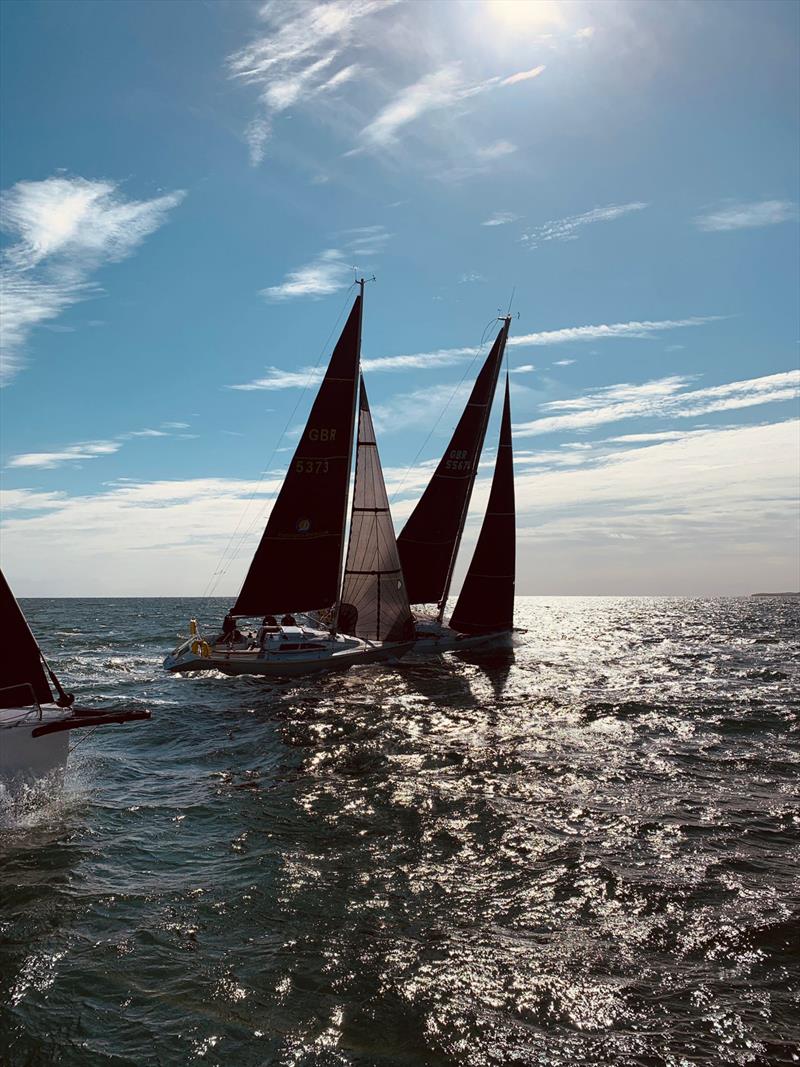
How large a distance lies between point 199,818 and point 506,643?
27089 mm

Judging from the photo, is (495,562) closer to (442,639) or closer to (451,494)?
(451,494)

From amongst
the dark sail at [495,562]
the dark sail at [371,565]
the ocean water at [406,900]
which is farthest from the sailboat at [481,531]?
the ocean water at [406,900]

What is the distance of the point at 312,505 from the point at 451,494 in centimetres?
893

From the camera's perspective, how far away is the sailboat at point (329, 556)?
2886cm

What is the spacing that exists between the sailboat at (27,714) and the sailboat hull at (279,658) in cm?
1478

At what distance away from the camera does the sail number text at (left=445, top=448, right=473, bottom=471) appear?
35.6 metres

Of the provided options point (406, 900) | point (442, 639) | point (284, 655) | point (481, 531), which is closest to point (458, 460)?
point (481, 531)

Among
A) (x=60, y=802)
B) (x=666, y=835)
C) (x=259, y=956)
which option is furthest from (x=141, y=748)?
(x=666, y=835)

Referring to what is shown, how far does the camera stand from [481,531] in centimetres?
3522

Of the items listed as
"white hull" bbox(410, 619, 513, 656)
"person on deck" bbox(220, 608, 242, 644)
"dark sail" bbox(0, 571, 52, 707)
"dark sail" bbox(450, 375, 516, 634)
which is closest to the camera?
"dark sail" bbox(0, 571, 52, 707)

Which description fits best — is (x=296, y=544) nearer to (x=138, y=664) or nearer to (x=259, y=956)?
(x=138, y=664)

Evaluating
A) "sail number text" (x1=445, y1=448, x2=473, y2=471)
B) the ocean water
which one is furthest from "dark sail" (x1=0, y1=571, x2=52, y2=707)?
"sail number text" (x1=445, y1=448, x2=473, y2=471)

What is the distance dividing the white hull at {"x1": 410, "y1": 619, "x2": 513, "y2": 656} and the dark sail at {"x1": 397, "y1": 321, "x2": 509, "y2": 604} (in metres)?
1.82

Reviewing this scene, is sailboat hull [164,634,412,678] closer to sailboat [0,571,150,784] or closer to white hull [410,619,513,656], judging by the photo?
white hull [410,619,513,656]
